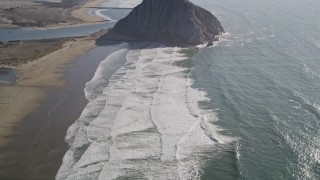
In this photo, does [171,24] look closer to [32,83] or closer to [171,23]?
[171,23]

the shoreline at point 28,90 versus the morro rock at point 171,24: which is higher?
the morro rock at point 171,24

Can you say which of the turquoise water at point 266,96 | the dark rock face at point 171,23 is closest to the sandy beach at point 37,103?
the dark rock face at point 171,23

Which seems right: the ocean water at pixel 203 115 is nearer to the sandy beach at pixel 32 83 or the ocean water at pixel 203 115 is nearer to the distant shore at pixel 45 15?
the sandy beach at pixel 32 83

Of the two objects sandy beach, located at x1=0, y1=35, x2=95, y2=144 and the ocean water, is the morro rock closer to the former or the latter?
the ocean water

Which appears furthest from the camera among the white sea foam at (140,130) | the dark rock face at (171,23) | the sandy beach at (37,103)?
the dark rock face at (171,23)

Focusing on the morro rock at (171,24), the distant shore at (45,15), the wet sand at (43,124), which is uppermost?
the morro rock at (171,24)

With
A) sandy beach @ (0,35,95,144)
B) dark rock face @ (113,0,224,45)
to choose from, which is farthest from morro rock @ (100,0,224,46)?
sandy beach @ (0,35,95,144)

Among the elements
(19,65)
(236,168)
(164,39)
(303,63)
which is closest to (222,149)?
(236,168)

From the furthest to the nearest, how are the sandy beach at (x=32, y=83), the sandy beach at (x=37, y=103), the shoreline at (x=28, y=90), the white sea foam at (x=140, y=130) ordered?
the sandy beach at (x=32, y=83), the shoreline at (x=28, y=90), the sandy beach at (x=37, y=103), the white sea foam at (x=140, y=130)
